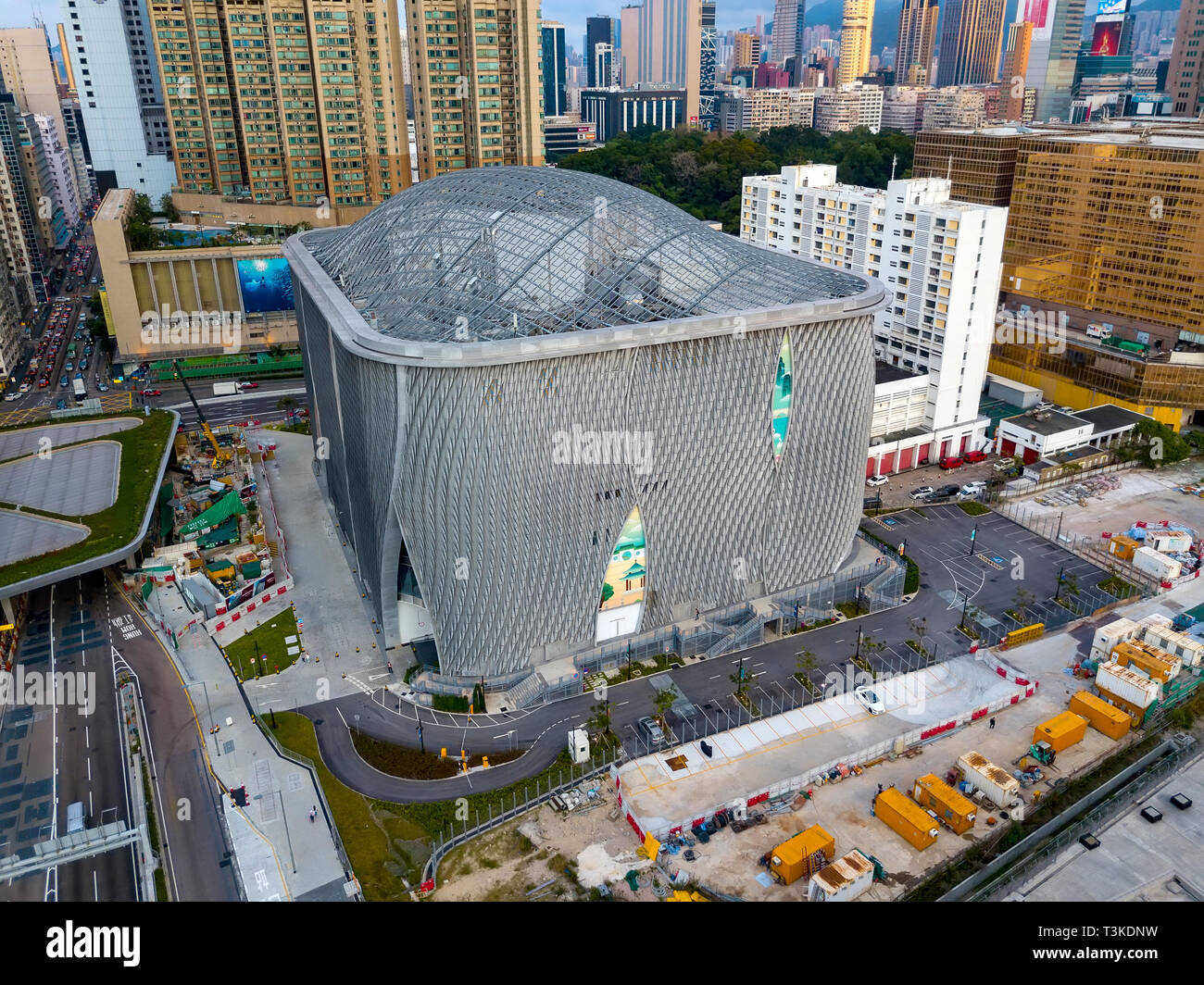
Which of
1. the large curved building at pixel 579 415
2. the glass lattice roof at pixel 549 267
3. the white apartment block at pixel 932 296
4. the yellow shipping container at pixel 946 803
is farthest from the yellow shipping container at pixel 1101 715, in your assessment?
the white apartment block at pixel 932 296

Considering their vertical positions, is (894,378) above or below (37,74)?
below

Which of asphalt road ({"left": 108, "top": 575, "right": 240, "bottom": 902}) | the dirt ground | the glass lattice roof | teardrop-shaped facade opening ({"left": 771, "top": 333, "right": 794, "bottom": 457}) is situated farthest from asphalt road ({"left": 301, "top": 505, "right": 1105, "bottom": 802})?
the glass lattice roof

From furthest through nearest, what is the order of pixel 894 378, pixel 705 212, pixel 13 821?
1. pixel 705 212
2. pixel 894 378
3. pixel 13 821

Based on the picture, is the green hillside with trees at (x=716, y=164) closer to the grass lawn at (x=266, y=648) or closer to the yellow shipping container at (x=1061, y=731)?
the grass lawn at (x=266, y=648)

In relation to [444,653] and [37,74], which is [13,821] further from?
[37,74]

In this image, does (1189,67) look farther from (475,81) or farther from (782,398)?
(782,398)

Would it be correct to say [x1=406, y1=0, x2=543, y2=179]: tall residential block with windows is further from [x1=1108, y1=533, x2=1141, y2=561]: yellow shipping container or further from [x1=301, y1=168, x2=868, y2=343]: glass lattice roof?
[x1=1108, y1=533, x2=1141, y2=561]: yellow shipping container

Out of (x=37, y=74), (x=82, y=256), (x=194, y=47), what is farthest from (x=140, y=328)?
(x=37, y=74)
